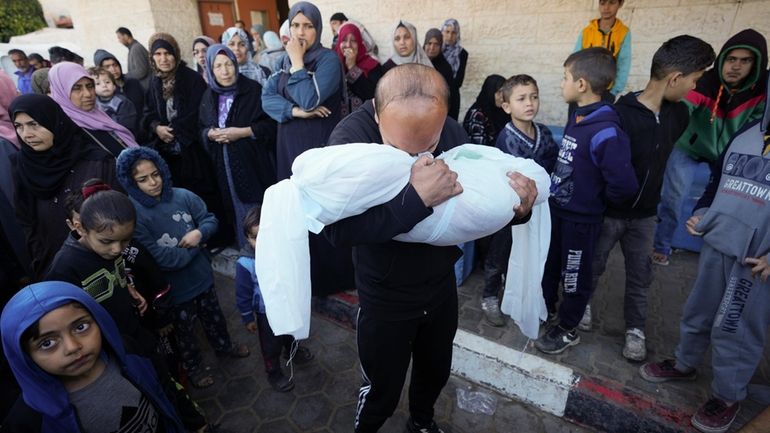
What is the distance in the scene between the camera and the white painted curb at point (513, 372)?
266cm

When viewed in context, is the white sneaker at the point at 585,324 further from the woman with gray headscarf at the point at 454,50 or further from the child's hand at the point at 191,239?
the woman with gray headscarf at the point at 454,50

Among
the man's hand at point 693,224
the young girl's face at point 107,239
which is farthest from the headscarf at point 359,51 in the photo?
the man's hand at point 693,224

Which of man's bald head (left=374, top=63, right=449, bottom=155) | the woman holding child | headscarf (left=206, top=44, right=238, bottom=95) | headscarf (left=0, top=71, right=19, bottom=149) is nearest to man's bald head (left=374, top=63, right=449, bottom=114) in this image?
man's bald head (left=374, top=63, right=449, bottom=155)

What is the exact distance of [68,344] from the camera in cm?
150

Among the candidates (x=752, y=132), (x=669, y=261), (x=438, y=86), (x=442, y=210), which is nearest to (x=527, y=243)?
(x=442, y=210)

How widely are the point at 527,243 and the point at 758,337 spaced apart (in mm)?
1412

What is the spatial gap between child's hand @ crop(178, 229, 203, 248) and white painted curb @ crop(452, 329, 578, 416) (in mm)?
2032

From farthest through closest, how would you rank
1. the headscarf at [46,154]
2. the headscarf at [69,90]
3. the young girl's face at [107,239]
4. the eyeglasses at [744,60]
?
the headscarf at [69,90], the eyeglasses at [744,60], the headscarf at [46,154], the young girl's face at [107,239]

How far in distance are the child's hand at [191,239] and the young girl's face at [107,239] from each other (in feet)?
1.90

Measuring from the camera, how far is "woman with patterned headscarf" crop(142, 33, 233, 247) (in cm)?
413

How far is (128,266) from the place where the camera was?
7.98 feet

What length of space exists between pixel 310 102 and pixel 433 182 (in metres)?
2.16

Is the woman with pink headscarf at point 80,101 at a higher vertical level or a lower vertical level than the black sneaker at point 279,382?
higher

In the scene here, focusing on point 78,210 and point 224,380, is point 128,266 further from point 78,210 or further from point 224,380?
point 224,380
